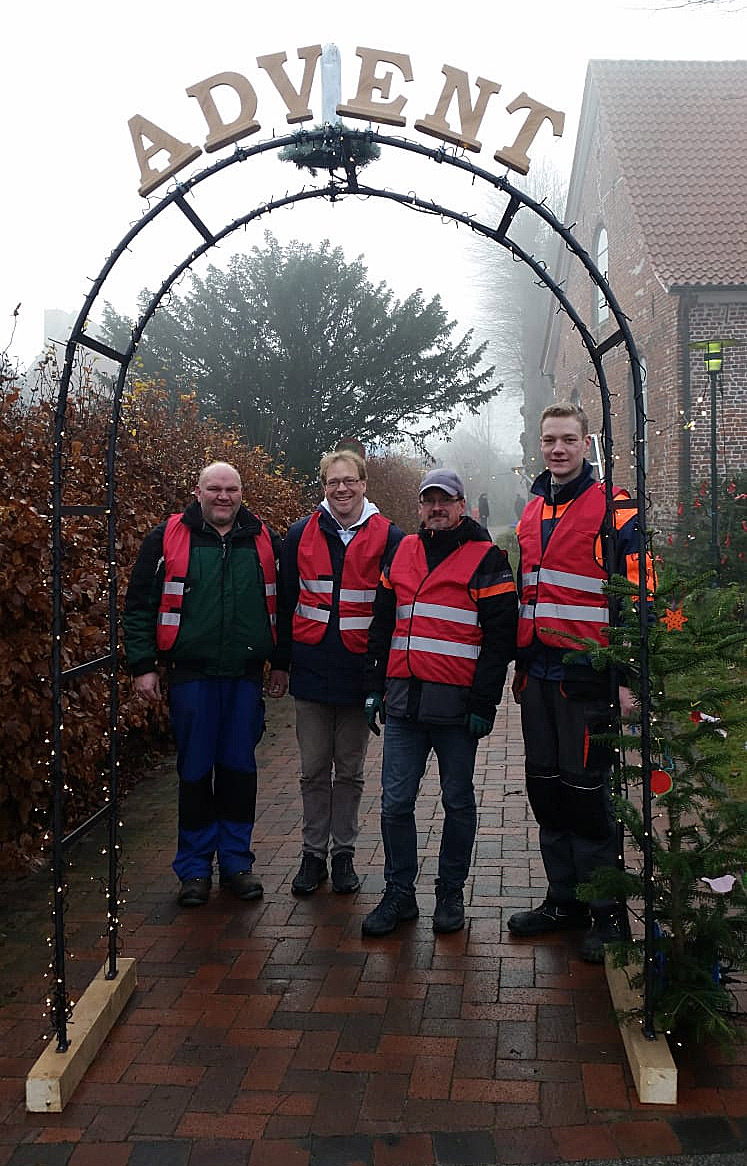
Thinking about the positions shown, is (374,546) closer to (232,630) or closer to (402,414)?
(232,630)

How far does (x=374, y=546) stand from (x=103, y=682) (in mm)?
1856

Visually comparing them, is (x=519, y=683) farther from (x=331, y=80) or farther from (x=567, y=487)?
(x=331, y=80)

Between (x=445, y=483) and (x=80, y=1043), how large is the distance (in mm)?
2398

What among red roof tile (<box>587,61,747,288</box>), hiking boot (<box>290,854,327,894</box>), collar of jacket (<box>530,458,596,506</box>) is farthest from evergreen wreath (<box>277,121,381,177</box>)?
red roof tile (<box>587,61,747,288</box>)

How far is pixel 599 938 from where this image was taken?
404 cm

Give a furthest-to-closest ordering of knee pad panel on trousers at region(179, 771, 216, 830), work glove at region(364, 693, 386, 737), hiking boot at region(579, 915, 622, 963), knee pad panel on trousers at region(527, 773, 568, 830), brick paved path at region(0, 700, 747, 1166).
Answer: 1. knee pad panel on trousers at region(179, 771, 216, 830)
2. work glove at region(364, 693, 386, 737)
3. knee pad panel on trousers at region(527, 773, 568, 830)
4. hiking boot at region(579, 915, 622, 963)
5. brick paved path at region(0, 700, 747, 1166)

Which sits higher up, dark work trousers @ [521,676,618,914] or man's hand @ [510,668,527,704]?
man's hand @ [510,668,527,704]

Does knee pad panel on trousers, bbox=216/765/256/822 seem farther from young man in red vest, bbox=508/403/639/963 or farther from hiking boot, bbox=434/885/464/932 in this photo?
young man in red vest, bbox=508/403/639/963

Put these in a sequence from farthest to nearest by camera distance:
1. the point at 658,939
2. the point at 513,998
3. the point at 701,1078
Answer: the point at 513,998 → the point at 658,939 → the point at 701,1078

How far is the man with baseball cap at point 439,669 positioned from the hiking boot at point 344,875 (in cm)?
42

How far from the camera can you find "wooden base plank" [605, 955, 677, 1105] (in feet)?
10.0

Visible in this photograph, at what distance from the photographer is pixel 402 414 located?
25.1 metres

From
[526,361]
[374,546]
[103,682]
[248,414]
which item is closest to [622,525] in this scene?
[374,546]

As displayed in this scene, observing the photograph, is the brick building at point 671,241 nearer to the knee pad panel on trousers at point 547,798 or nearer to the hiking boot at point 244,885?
the knee pad panel on trousers at point 547,798
